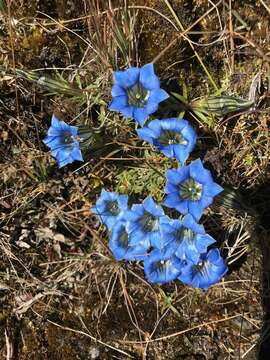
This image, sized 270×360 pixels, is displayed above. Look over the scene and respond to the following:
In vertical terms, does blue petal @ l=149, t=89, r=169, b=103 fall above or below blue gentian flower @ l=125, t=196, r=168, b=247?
above

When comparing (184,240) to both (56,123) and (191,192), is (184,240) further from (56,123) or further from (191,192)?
(56,123)

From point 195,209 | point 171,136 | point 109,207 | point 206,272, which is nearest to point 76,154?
point 109,207

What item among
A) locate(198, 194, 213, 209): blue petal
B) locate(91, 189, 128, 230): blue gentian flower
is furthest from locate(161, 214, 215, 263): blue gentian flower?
locate(91, 189, 128, 230): blue gentian flower

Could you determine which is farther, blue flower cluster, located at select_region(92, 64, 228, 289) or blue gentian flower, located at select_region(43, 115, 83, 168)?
blue gentian flower, located at select_region(43, 115, 83, 168)

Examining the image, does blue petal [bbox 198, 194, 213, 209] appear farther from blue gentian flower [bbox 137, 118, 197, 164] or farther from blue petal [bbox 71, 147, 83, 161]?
blue petal [bbox 71, 147, 83, 161]

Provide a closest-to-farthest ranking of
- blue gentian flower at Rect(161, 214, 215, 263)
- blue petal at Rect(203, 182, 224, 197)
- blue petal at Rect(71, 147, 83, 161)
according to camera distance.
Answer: blue petal at Rect(203, 182, 224, 197)
blue gentian flower at Rect(161, 214, 215, 263)
blue petal at Rect(71, 147, 83, 161)

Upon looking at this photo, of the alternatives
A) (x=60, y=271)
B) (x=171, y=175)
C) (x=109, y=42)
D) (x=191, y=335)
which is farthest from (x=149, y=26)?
(x=191, y=335)

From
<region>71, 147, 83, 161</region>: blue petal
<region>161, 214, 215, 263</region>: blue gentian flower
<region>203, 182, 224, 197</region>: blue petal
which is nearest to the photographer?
<region>203, 182, 224, 197</region>: blue petal
